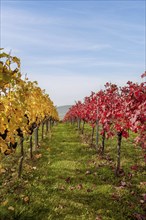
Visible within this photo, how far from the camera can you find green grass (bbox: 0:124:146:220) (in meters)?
7.37

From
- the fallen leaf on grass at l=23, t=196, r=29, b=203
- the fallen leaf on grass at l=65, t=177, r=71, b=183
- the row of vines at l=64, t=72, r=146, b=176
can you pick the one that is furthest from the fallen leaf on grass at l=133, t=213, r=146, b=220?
the fallen leaf on grass at l=65, t=177, r=71, b=183

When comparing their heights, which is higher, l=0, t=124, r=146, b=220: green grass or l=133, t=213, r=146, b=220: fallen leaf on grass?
l=0, t=124, r=146, b=220: green grass

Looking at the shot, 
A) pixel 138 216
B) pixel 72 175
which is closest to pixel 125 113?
pixel 138 216

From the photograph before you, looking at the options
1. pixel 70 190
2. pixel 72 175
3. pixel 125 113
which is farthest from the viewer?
pixel 72 175

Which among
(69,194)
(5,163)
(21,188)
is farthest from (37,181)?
(5,163)

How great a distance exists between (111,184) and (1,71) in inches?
307

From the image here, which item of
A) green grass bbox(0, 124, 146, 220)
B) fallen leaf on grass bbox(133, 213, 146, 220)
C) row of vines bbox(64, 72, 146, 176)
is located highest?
row of vines bbox(64, 72, 146, 176)

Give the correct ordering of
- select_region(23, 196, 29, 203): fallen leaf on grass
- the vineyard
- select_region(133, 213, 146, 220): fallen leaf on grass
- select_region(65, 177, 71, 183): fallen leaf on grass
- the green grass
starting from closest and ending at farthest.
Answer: the vineyard < select_region(133, 213, 146, 220): fallen leaf on grass < the green grass < select_region(23, 196, 29, 203): fallen leaf on grass < select_region(65, 177, 71, 183): fallen leaf on grass

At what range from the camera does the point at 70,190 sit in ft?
30.1

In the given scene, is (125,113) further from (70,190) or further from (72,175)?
(72,175)

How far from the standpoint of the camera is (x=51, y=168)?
12.0 meters

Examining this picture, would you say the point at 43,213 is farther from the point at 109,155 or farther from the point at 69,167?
the point at 109,155

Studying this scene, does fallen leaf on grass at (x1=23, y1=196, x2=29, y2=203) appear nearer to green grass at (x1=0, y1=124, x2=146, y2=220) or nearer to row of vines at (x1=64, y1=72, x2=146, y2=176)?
green grass at (x1=0, y1=124, x2=146, y2=220)

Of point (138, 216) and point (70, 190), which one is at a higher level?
point (70, 190)
